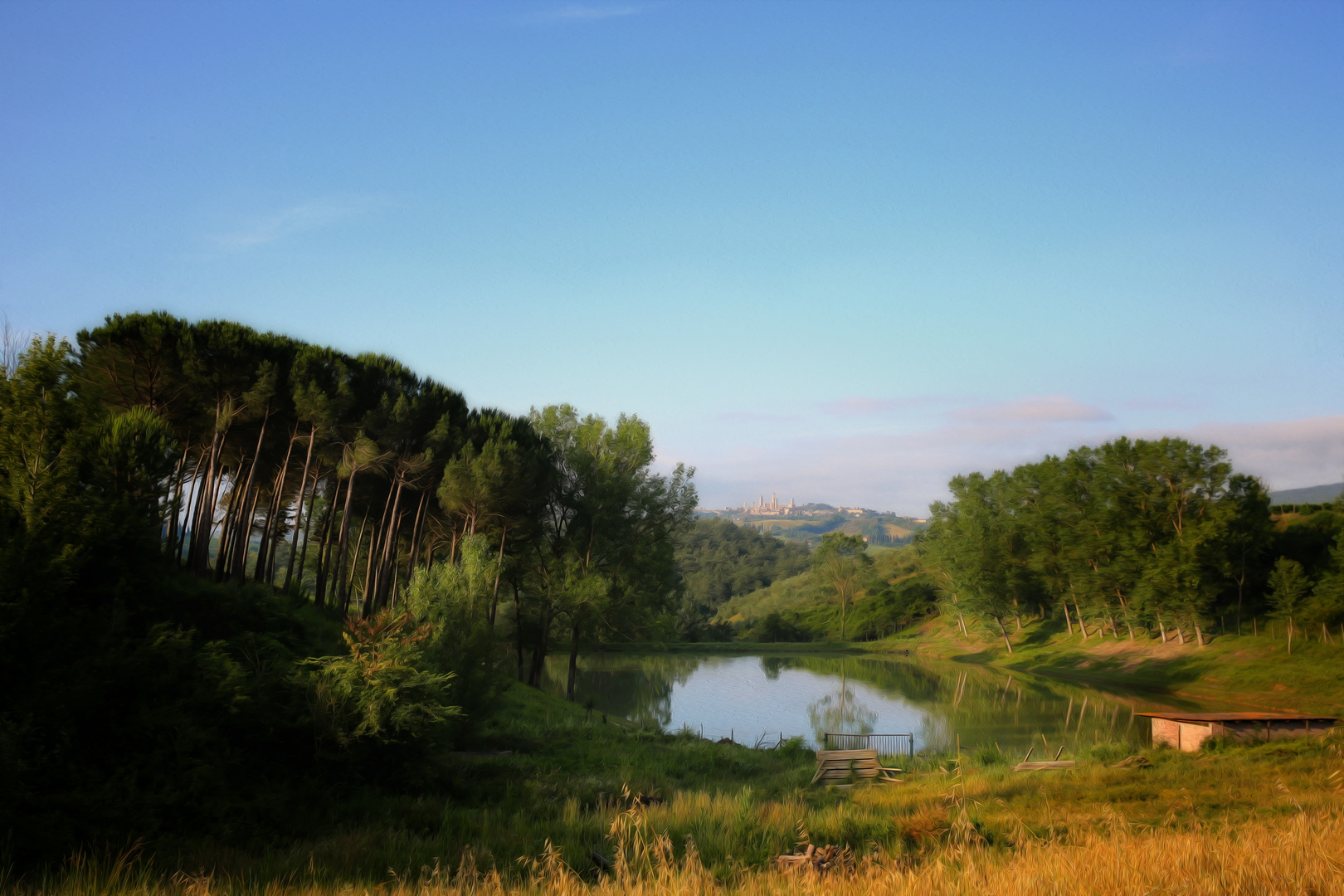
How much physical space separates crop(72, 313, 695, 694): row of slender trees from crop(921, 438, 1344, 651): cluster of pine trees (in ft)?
100

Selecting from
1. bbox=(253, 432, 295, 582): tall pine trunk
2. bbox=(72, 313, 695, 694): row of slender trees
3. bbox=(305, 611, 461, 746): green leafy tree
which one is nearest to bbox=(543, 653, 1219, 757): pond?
bbox=(72, 313, 695, 694): row of slender trees

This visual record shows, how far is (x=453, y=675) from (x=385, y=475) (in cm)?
2245

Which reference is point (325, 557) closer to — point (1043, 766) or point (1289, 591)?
point (1043, 766)

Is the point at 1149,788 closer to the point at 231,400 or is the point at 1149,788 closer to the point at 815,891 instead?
the point at 815,891

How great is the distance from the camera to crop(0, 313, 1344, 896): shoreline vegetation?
7309 mm

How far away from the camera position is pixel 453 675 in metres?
14.4

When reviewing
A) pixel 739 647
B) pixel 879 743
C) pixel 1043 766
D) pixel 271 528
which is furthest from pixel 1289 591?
pixel 271 528

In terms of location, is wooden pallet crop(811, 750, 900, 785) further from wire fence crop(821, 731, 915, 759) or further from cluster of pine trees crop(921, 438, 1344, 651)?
cluster of pine trees crop(921, 438, 1344, 651)

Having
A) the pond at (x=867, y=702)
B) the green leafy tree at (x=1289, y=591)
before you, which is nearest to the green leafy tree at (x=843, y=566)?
the pond at (x=867, y=702)

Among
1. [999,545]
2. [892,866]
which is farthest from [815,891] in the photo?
[999,545]

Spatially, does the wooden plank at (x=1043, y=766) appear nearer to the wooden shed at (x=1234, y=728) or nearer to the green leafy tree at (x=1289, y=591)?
the wooden shed at (x=1234, y=728)

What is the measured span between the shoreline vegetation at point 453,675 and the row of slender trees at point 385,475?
0.16m

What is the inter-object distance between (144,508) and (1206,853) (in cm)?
1594

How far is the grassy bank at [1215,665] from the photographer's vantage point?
123 ft
